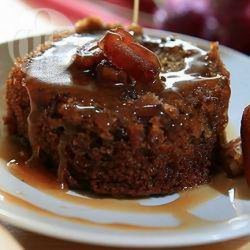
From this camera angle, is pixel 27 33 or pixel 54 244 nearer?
pixel 54 244

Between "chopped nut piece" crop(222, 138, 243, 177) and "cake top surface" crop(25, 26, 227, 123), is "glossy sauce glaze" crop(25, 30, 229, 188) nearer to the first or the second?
"cake top surface" crop(25, 26, 227, 123)

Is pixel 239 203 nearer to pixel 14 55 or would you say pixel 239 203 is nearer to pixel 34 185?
pixel 34 185

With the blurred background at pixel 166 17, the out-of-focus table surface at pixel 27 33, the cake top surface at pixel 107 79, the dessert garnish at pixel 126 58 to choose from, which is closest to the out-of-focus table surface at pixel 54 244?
the out-of-focus table surface at pixel 27 33

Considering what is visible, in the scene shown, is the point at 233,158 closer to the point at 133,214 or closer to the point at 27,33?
the point at 133,214

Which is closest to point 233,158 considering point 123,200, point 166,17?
point 123,200

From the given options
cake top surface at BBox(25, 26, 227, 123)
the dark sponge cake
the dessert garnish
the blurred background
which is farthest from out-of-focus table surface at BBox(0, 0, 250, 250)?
the dessert garnish

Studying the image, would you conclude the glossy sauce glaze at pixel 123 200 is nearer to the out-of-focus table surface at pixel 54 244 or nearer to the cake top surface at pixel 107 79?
the out-of-focus table surface at pixel 54 244
